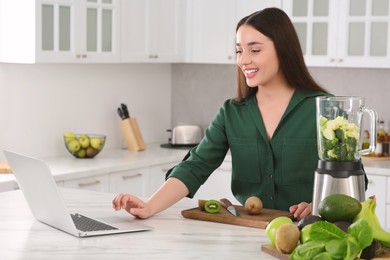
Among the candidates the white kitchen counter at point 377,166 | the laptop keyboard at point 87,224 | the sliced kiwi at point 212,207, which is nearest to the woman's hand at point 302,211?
the sliced kiwi at point 212,207

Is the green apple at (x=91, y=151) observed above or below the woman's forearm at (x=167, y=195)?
below

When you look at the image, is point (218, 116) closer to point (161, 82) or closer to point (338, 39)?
point (338, 39)

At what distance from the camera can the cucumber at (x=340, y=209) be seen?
2.26 metres

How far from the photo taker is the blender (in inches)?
97.7

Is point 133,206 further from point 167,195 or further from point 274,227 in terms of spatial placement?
point 274,227

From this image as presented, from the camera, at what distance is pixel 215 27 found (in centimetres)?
561

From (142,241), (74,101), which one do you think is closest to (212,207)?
(142,241)

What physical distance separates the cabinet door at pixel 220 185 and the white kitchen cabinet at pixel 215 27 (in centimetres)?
72

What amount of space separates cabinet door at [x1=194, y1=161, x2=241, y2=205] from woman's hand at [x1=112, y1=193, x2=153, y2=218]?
250 centimetres

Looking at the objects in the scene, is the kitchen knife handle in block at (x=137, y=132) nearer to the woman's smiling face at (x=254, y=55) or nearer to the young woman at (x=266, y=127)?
the young woman at (x=266, y=127)

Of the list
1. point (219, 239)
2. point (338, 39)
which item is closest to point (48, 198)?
point (219, 239)

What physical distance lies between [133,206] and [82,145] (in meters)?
2.27

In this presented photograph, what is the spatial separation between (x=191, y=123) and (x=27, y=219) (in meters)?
3.34

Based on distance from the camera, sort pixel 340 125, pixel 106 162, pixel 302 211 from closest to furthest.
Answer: pixel 340 125
pixel 302 211
pixel 106 162
